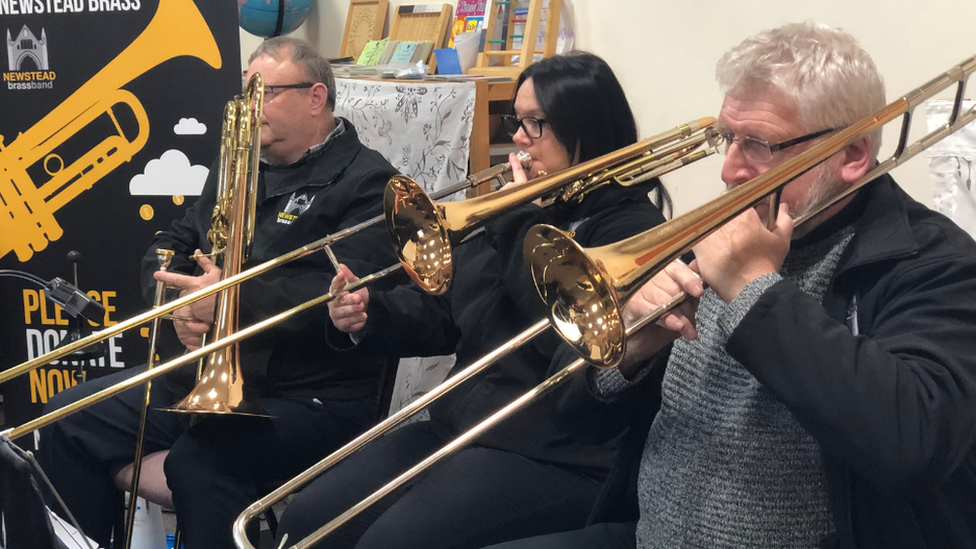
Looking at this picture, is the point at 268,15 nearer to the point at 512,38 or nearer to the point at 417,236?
the point at 512,38

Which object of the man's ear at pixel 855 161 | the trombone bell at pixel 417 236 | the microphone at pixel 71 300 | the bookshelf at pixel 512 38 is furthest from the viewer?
the bookshelf at pixel 512 38

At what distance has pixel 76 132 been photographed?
2.54 meters

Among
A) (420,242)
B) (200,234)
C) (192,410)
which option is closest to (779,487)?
(420,242)

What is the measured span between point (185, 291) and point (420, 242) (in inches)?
24.5

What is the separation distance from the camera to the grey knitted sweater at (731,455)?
3.60ft

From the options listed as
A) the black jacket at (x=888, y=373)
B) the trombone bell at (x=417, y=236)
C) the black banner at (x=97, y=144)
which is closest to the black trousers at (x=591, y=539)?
the black jacket at (x=888, y=373)

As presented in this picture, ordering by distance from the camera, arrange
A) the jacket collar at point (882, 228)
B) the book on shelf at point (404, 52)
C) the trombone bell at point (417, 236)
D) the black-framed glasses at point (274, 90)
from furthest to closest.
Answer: the book on shelf at point (404, 52) < the black-framed glasses at point (274, 90) < the trombone bell at point (417, 236) < the jacket collar at point (882, 228)

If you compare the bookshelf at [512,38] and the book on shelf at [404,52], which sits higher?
the bookshelf at [512,38]

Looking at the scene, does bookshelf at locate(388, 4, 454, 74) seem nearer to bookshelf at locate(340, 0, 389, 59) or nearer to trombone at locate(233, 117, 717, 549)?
bookshelf at locate(340, 0, 389, 59)

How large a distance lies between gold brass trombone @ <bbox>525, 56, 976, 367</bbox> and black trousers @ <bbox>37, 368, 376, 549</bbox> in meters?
0.87

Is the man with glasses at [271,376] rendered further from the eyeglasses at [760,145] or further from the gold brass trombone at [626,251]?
the eyeglasses at [760,145]

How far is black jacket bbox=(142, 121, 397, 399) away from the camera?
6.34 ft

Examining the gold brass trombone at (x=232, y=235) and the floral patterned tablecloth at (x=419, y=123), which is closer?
the gold brass trombone at (x=232, y=235)

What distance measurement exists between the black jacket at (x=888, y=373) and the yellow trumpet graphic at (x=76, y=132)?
1907mm
